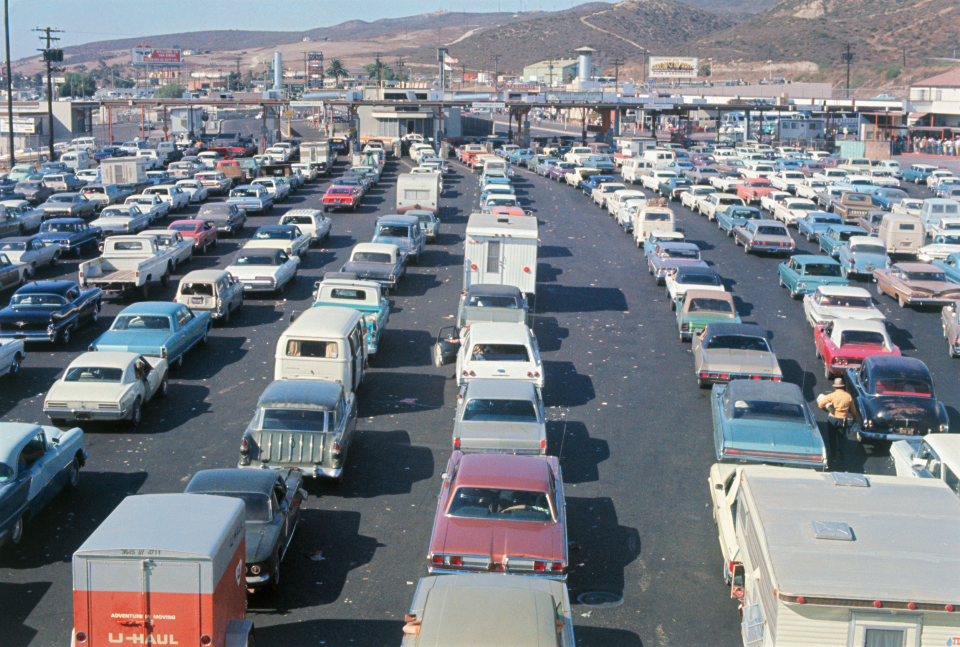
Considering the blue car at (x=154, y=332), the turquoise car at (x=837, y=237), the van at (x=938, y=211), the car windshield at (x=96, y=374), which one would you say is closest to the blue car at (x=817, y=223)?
the turquoise car at (x=837, y=237)

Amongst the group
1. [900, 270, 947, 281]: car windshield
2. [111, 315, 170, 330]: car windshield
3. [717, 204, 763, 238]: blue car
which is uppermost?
[717, 204, 763, 238]: blue car

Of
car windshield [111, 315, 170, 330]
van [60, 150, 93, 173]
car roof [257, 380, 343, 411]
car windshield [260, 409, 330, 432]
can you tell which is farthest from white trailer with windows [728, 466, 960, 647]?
van [60, 150, 93, 173]

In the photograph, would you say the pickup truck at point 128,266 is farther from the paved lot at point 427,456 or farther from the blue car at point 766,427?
the blue car at point 766,427

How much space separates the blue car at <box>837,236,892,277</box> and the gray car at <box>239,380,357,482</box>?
22095mm

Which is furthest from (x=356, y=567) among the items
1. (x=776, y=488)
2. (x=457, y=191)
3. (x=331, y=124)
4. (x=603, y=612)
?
(x=331, y=124)

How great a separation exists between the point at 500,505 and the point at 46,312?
16.0 metres

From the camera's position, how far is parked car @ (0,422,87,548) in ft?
42.9

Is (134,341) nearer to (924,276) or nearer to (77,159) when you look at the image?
(924,276)

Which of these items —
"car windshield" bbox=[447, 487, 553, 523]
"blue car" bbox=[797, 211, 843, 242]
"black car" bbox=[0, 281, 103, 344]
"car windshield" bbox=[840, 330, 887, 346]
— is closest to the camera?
"car windshield" bbox=[447, 487, 553, 523]

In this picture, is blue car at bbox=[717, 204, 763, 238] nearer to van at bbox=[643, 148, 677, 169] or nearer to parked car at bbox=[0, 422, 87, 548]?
van at bbox=[643, 148, 677, 169]

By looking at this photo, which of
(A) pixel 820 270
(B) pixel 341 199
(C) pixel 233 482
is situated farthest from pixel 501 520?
(B) pixel 341 199

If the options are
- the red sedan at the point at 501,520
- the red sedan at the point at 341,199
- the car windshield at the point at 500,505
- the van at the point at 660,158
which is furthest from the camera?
the van at the point at 660,158

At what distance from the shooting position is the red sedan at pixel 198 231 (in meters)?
35.3

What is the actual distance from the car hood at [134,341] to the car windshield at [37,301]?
11.8 feet
